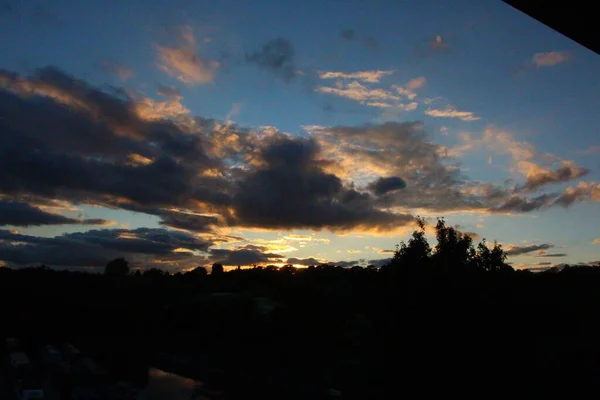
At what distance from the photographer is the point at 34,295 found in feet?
201

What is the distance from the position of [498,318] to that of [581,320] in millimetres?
4276

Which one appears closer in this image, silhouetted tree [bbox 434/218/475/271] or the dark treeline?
the dark treeline

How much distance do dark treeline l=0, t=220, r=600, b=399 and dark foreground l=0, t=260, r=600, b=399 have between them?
0.07 meters

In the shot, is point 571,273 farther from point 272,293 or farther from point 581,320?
point 272,293

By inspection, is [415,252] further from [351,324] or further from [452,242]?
[351,324]

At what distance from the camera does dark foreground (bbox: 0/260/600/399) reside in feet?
55.9

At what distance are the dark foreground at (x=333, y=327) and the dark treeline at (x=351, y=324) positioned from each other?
2.9 inches

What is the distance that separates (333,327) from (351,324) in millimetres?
2676

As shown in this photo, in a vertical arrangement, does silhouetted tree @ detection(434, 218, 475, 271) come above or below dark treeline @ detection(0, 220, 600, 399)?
above

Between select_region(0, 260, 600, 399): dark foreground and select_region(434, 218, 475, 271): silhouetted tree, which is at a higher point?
select_region(434, 218, 475, 271): silhouetted tree

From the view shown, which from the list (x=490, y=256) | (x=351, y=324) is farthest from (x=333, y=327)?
(x=490, y=256)

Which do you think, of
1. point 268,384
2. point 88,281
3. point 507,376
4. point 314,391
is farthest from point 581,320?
point 88,281

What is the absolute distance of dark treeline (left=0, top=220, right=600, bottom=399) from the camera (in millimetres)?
17062

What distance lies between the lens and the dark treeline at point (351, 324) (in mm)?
17062
